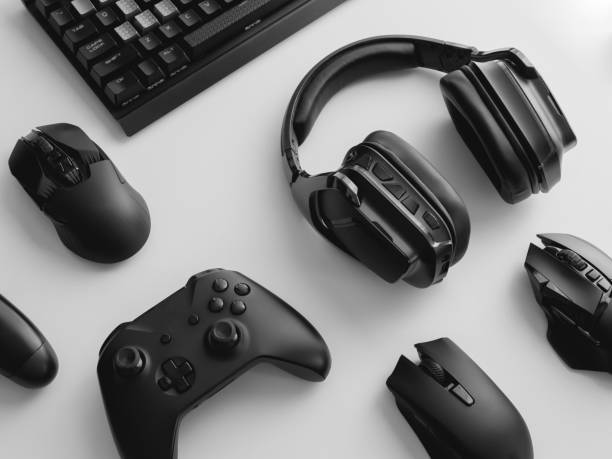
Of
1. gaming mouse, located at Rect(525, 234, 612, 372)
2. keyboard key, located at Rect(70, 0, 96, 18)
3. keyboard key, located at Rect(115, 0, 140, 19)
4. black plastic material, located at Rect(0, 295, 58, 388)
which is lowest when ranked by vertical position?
gaming mouse, located at Rect(525, 234, 612, 372)

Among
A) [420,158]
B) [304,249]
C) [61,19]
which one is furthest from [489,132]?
[61,19]

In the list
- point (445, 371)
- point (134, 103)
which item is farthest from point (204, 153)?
point (445, 371)

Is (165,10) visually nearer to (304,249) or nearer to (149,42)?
(149,42)

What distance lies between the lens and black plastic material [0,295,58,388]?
1.57 ft

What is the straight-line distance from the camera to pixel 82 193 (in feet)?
1.74

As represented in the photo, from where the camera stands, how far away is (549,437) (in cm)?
51

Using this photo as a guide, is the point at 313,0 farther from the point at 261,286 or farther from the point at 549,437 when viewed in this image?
the point at 549,437

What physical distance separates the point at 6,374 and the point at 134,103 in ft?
0.87

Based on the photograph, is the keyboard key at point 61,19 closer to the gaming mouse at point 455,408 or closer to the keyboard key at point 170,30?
the keyboard key at point 170,30

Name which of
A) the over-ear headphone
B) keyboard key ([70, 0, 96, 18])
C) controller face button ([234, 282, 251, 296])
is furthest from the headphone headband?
keyboard key ([70, 0, 96, 18])

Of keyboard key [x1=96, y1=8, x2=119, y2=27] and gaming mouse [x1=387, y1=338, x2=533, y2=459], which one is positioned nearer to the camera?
gaming mouse [x1=387, y1=338, x2=533, y2=459]

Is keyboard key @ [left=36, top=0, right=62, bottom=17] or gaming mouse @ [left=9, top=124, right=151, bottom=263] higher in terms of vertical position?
keyboard key @ [left=36, top=0, right=62, bottom=17]

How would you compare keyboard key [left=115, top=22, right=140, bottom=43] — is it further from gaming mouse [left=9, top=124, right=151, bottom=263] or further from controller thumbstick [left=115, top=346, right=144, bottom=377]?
controller thumbstick [left=115, top=346, right=144, bottom=377]

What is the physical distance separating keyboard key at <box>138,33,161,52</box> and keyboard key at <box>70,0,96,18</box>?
0.05 meters
